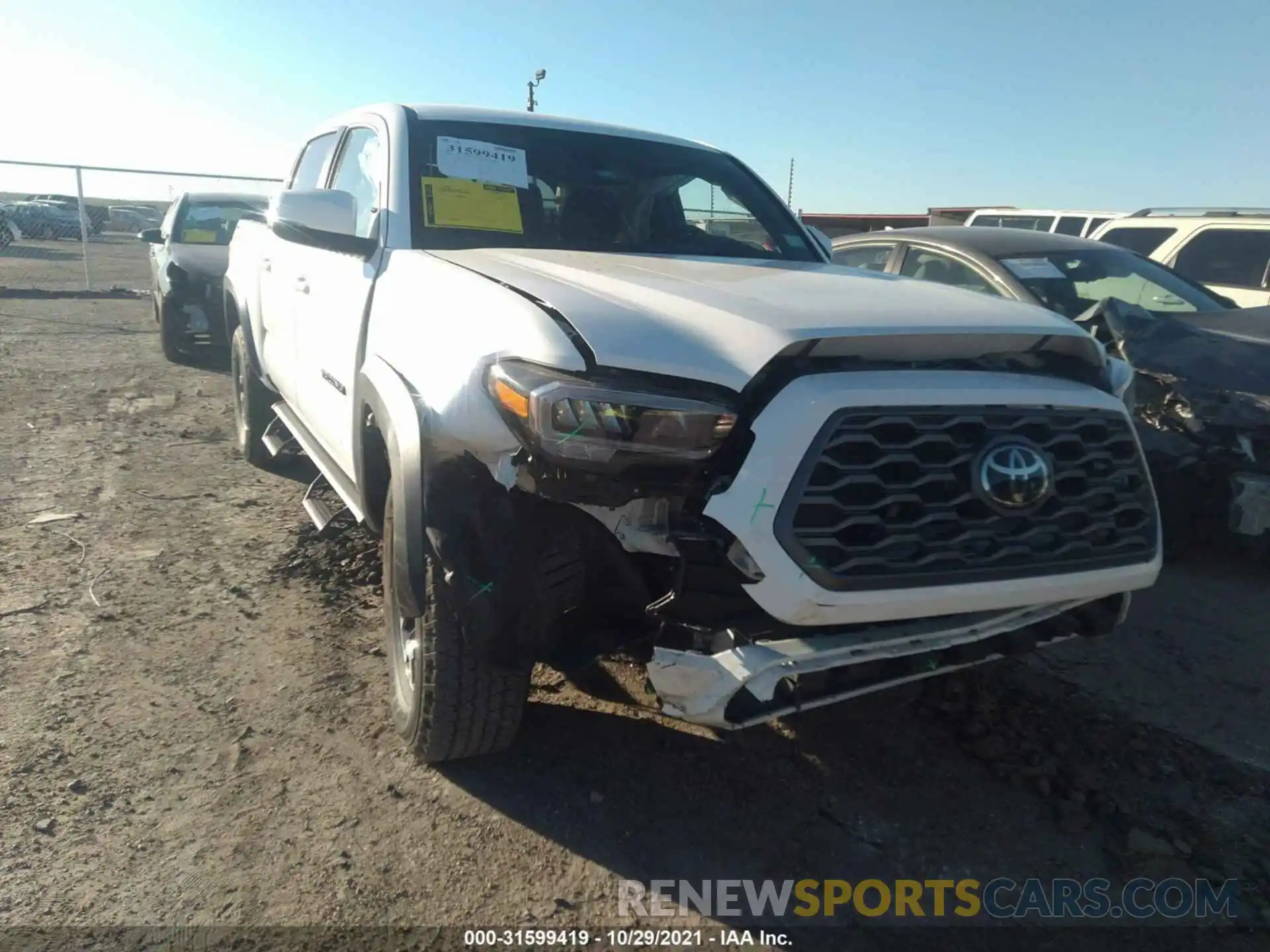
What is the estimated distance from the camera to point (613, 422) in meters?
1.99

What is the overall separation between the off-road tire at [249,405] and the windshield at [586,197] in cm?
238

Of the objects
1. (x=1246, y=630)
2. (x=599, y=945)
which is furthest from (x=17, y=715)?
(x=1246, y=630)

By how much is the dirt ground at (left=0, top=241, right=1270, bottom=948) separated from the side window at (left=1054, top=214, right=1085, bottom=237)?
875cm

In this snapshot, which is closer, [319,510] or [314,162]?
[319,510]

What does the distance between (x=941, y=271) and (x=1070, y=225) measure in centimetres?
737

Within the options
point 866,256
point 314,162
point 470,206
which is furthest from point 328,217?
point 866,256

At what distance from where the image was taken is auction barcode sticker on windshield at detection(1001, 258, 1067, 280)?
5.03 meters

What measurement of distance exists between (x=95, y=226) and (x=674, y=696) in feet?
124

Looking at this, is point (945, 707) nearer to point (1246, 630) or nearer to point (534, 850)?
point (534, 850)

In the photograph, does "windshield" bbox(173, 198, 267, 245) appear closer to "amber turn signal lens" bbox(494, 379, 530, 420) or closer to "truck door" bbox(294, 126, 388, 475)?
"truck door" bbox(294, 126, 388, 475)

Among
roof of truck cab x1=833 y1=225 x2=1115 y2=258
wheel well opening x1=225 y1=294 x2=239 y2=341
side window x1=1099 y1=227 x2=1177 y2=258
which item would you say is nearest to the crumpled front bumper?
roof of truck cab x1=833 y1=225 x2=1115 y2=258

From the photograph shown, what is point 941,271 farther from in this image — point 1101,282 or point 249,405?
point 249,405

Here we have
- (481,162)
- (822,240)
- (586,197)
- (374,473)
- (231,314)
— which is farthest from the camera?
(231,314)

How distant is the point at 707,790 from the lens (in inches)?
104
